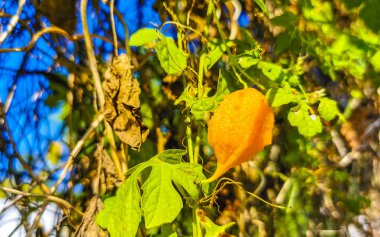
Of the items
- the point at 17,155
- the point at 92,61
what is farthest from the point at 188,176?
the point at 17,155

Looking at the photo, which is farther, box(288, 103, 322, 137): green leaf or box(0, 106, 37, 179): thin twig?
box(0, 106, 37, 179): thin twig

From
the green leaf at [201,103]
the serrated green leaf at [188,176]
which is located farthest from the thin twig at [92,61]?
the serrated green leaf at [188,176]

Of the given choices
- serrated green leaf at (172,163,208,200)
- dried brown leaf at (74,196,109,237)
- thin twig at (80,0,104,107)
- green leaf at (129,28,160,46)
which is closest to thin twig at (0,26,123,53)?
thin twig at (80,0,104,107)

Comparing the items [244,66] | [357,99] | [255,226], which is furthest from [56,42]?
[357,99]

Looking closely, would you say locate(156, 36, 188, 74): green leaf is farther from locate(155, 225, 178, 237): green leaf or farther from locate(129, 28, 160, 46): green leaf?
locate(155, 225, 178, 237): green leaf

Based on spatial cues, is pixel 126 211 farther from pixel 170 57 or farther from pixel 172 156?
pixel 170 57

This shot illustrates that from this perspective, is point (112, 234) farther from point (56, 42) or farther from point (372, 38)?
point (372, 38)
